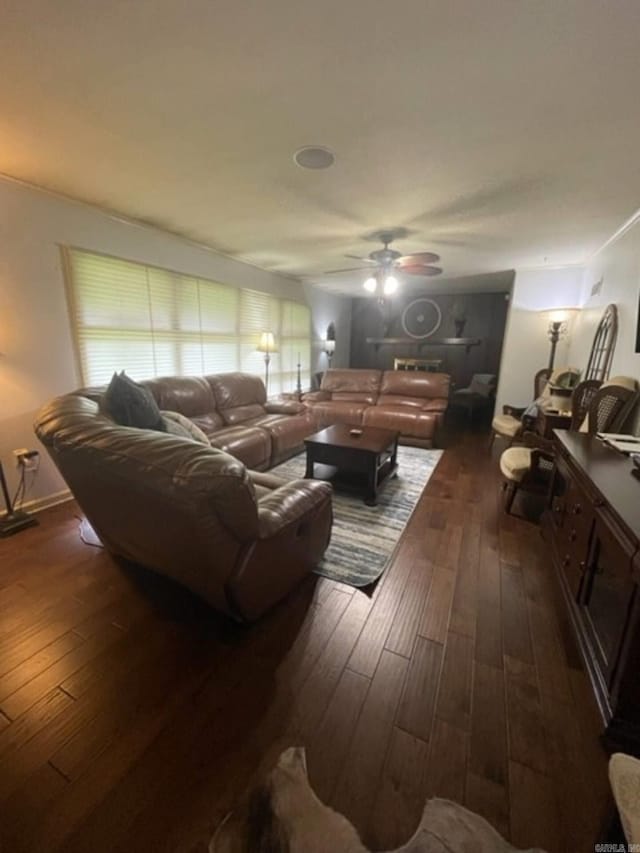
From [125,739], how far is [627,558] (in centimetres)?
176

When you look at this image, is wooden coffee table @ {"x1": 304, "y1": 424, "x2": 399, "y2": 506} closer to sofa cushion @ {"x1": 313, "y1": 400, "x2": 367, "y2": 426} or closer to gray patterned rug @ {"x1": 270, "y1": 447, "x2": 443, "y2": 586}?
gray patterned rug @ {"x1": 270, "y1": 447, "x2": 443, "y2": 586}

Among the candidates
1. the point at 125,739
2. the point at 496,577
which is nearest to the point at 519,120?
the point at 496,577

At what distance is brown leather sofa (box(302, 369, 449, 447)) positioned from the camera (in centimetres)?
451

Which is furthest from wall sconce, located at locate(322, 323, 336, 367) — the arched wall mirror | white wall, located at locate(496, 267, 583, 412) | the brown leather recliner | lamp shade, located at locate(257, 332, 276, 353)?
the brown leather recliner

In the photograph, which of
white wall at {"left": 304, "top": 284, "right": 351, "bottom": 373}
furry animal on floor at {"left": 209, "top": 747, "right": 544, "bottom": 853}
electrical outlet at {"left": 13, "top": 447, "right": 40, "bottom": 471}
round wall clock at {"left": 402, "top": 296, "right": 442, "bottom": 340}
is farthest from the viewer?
round wall clock at {"left": 402, "top": 296, "right": 442, "bottom": 340}

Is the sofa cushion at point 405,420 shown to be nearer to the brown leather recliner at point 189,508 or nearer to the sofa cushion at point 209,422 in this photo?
the sofa cushion at point 209,422

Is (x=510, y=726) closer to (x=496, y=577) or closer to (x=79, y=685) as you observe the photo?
(x=496, y=577)

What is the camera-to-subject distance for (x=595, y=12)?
1.09 meters

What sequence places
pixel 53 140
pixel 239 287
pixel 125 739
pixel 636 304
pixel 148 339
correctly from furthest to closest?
pixel 239 287 < pixel 148 339 < pixel 636 304 < pixel 53 140 < pixel 125 739

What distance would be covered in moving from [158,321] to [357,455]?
2.50m

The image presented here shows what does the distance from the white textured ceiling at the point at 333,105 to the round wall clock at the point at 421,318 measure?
176 inches

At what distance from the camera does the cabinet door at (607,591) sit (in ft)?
3.74

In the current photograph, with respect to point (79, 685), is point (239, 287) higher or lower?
higher

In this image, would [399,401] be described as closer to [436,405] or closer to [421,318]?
[436,405]
